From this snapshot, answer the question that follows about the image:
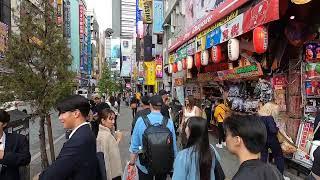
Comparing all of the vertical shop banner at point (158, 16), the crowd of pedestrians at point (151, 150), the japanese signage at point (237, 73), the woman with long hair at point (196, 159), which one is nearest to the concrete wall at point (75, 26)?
the vertical shop banner at point (158, 16)

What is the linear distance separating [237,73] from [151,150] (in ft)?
26.9

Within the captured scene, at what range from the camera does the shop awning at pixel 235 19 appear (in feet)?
26.4

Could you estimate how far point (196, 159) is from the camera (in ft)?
12.2

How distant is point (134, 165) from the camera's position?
18.9 ft

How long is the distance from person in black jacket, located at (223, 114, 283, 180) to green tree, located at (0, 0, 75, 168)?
19.9 feet

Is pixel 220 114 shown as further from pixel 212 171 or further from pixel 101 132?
pixel 212 171

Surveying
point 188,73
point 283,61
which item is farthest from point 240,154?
point 188,73

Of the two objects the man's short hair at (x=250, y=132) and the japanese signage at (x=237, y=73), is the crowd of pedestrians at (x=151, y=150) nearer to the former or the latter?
the man's short hair at (x=250, y=132)

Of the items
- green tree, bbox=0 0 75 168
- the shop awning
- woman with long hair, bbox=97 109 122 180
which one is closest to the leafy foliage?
green tree, bbox=0 0 75 168

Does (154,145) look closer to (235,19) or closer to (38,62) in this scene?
(38,62)

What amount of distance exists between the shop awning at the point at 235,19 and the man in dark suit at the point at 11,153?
4.94 metres

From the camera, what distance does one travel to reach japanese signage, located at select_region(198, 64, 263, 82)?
11.2 meters

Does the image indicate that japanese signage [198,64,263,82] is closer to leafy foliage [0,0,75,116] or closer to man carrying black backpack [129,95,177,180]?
leafy foliage [0,0,75,116]

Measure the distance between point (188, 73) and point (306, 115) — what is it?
43.4 ft
